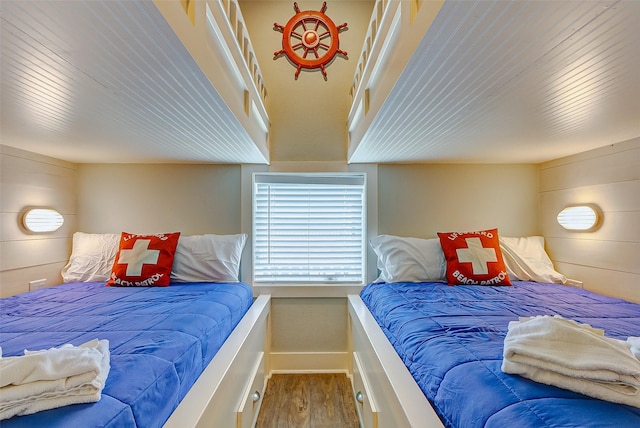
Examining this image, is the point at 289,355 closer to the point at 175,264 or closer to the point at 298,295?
the point at 298,295

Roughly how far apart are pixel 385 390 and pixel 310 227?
1.58 metres

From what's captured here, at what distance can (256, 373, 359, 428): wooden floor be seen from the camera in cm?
178

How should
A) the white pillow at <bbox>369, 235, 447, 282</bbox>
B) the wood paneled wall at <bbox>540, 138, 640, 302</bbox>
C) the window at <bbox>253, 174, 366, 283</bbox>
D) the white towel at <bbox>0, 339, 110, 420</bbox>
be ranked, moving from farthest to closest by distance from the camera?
1. the window at <bbox>253, 174, 366, 283</bbox>
2. the white pillow at <bbox>369, 235, 447, 282</bbox>
3. the wood paneled wall at <bbox>540, 138, 640, 302</bbox>
4. the white towel at <bbox>0, 339, 110, 420</bbox>

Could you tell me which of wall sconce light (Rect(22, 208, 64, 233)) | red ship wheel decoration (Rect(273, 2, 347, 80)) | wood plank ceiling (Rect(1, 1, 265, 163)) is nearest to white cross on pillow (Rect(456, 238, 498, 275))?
wood plank ceiling (Rect(1, 1, 265, 163))

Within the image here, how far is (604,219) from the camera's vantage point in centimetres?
190

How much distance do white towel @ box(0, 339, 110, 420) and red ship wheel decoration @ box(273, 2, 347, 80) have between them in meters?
2.39

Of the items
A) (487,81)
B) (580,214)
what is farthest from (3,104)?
(580,214)

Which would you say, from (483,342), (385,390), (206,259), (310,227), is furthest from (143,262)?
(483,342)

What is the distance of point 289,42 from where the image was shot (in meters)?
2.46

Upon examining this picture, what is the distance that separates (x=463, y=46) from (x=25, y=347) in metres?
1.71

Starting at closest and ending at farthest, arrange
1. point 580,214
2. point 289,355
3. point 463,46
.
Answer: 1. point 463,46
2. point 580,214
3. point 289,355

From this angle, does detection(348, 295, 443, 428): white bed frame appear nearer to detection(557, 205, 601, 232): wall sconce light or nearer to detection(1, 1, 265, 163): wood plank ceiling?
detection(1, 1, 265, 163): wood plank ceiling

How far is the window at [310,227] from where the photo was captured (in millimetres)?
2531

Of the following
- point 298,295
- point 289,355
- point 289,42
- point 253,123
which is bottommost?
point 289,355
